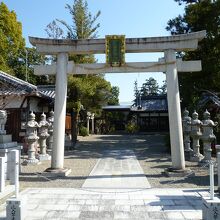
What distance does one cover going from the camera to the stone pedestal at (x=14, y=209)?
625 cm

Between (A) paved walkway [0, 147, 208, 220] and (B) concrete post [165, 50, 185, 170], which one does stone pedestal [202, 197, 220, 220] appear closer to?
(A) paved walkway [0, 147, 208, 220]

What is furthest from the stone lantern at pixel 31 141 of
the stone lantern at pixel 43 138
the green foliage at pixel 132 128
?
the green foliage at pixel 132 128

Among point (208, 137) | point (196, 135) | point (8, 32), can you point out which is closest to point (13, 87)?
point (196, 135)

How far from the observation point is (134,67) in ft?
39.7

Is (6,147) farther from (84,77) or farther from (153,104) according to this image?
(153,104)

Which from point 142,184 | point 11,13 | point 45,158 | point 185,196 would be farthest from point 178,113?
point 11,13

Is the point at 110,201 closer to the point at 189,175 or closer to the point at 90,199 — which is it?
the point at 90,199

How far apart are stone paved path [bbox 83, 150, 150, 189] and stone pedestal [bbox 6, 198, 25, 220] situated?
155 inches

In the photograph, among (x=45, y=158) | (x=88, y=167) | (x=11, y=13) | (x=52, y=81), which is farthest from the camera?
(x=52, y=81)

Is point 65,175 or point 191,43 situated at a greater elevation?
point 191,43

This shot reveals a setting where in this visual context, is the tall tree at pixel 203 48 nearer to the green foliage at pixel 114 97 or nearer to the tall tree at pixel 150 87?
the green foliage at pixel 114 97

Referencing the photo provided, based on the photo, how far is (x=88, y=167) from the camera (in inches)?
559

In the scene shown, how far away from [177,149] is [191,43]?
3.69m

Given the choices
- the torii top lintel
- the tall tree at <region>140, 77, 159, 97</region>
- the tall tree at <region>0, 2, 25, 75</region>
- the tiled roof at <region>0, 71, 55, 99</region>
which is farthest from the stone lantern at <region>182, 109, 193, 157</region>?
the tall tree at <region>140, 77, 159, 97</region>
